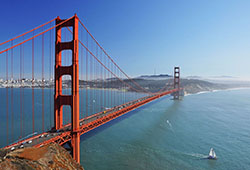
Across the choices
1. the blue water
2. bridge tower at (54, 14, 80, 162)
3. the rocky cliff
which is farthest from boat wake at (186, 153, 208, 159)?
the rocky cliff

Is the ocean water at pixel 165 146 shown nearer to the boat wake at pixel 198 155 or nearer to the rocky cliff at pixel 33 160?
the boat wake at pixel 198 155

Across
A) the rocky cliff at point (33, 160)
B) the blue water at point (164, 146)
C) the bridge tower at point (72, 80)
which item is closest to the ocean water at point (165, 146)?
the blue water at point (164, 146)

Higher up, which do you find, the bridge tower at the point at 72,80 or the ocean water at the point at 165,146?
the bridge tower at the point at 72,80

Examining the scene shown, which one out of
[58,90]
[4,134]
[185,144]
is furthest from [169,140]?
[4,134]

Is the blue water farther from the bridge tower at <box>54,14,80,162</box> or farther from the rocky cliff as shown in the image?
A: the rocky cliff

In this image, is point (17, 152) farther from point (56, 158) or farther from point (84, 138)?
point (84, 138)

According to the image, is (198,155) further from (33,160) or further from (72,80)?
(33,160)
